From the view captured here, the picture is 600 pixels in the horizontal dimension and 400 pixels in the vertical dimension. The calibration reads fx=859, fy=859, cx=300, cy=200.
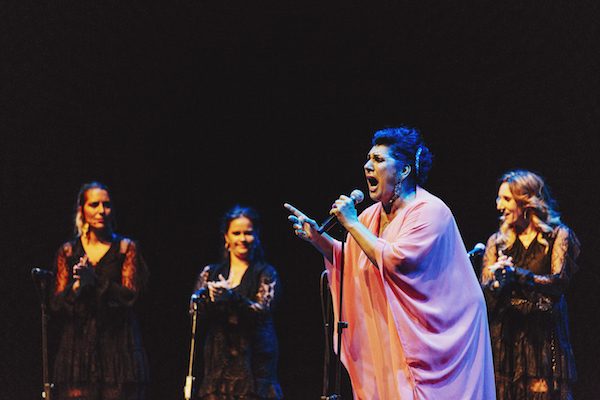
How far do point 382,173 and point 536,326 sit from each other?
213cm

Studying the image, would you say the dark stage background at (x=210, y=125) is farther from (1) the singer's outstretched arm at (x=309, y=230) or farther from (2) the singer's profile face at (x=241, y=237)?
(1) the singer's outstretched arm at (x=309, y=230)

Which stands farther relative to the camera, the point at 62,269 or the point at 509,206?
the point at 62,269

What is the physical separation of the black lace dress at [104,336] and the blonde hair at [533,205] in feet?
8.36

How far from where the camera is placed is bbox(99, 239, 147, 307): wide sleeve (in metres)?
5.82

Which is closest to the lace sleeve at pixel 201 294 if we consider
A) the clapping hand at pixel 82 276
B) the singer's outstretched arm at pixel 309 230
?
the clapping hand at pixel 82 276

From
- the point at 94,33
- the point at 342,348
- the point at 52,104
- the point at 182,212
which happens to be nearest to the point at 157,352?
the point at 182,212

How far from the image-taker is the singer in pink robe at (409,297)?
3752 millimetres

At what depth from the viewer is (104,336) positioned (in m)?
5.83

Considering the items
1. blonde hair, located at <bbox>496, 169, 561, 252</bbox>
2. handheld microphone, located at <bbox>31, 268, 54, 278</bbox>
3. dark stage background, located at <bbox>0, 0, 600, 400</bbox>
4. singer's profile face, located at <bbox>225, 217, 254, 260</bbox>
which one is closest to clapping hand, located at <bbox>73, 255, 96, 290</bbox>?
handheld microphone, located at <bbox>31, 268, 54, 278</bbox>

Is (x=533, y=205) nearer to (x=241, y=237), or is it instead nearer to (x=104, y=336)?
(x=241, y=237)

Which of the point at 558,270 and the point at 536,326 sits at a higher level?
the point at 558,270

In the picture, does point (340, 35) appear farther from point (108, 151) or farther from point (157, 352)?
point (157, 352)

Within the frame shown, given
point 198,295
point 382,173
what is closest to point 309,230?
point 382,173

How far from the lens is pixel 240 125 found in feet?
24.2
